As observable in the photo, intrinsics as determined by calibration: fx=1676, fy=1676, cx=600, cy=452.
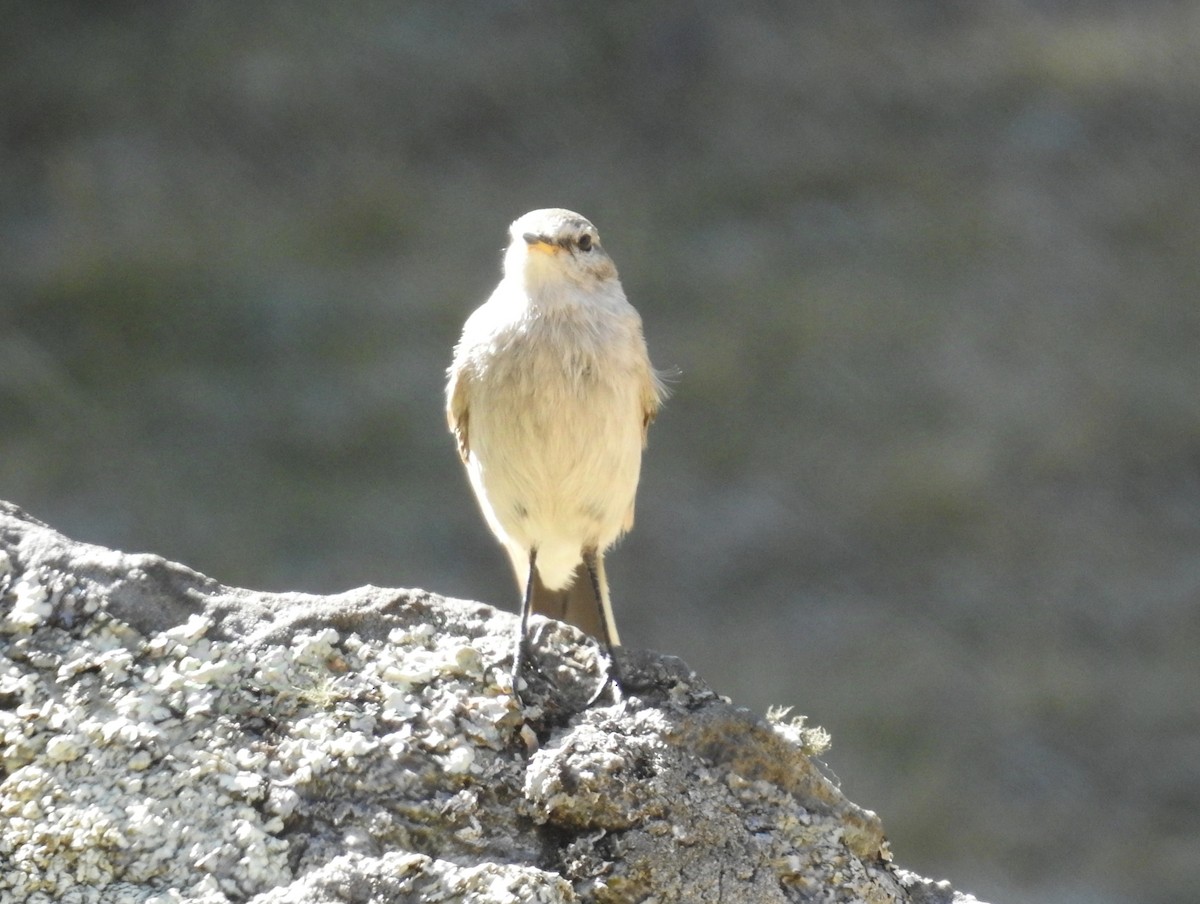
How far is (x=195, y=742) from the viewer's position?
2.81 metres

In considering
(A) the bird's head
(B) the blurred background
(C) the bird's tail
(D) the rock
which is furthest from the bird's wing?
(B) the blurred background

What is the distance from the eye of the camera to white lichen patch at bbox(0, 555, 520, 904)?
104 inches

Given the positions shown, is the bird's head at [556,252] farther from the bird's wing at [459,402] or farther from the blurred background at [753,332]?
the blurred background at [753,332]

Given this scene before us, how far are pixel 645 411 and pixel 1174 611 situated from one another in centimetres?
520

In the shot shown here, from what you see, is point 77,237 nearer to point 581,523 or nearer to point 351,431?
point 351,431

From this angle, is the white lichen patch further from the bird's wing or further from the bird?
the bird's wing

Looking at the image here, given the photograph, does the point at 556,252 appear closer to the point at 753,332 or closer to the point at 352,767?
the point at 352,767

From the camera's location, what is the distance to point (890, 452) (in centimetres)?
884

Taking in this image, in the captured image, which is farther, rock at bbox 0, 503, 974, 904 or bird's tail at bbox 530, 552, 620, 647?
bird's tail at bbox 530, 552, 620, 647

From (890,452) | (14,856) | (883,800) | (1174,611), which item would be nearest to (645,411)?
(14,856)

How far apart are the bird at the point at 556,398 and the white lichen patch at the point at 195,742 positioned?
844 mm

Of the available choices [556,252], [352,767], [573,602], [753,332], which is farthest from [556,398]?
[753,332]

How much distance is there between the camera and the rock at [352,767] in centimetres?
266

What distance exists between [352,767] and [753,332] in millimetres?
6438
